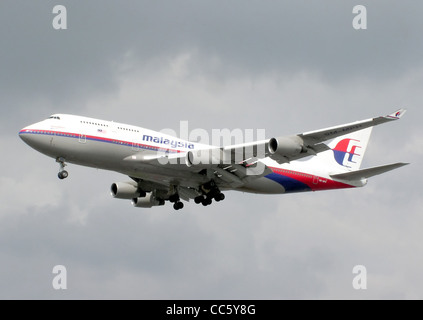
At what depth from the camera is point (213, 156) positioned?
55750mm

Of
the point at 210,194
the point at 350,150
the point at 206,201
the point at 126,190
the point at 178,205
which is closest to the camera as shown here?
the point at 210,194

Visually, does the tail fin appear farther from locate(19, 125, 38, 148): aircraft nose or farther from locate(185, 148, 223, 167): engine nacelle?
locate(19, 125, 38, 148): aircraft nose

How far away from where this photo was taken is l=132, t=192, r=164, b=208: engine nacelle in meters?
64.1

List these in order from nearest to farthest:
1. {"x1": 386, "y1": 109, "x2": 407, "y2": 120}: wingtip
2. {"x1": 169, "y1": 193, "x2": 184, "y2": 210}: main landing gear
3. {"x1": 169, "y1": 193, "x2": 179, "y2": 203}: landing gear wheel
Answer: {"x1": 386, "y1": 109, "x2": 407, "y2": 120}: wingtip → {"x1": 169, "y1": 193, "x2": 179, "y2": 203}: landing gear wheel → {"x1": 169, "y1": 193, "x2": 184, "y2": 210}: main landing gear

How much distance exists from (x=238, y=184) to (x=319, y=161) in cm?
905

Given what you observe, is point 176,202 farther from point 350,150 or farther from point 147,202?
point 350,150

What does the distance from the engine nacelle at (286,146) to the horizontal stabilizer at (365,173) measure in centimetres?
707

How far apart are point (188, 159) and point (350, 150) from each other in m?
20.0

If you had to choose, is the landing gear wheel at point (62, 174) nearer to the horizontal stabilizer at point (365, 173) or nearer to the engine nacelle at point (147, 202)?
the engine nacelle at point (147, 202)

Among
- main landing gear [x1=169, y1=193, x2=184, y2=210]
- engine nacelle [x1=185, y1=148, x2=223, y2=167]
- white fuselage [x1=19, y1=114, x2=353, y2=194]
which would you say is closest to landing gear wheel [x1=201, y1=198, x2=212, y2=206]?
white fuselage [x1=19, y1=114, x2=353, y2=194]

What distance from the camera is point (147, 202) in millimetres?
65000

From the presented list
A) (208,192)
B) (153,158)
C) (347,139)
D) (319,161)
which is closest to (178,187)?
(208,192)

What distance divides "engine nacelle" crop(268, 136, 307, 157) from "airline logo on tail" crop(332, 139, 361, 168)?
14.5 metres

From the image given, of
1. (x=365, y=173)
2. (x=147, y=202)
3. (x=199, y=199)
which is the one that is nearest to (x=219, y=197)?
(x=199, y=199)
